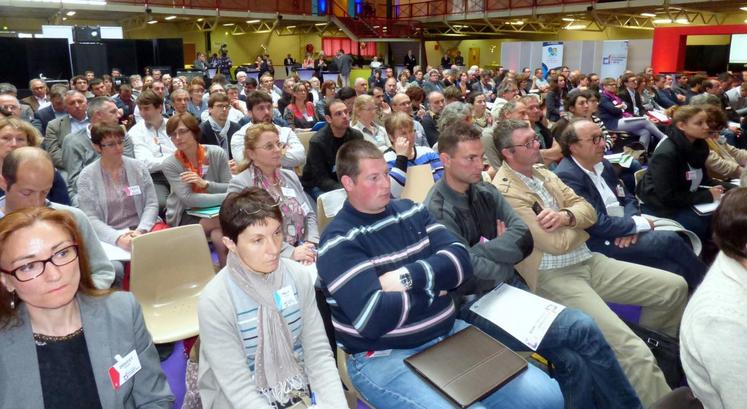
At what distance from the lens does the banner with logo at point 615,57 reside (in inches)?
654

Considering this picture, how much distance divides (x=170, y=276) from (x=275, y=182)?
90cm

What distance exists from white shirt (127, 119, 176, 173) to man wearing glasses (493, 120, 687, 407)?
3.13 m

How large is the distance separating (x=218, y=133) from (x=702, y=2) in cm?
1552

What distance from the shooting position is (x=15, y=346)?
140 centimetres

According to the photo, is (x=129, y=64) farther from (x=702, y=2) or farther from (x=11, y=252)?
(x=702, y=2)

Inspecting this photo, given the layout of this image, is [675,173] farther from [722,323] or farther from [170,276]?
[170,276]

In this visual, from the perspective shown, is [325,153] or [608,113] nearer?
[325,153]

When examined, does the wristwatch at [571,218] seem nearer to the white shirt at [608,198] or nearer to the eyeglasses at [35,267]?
the white shirt at [608,198]

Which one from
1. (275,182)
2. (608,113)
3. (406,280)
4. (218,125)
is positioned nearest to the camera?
(406,280)

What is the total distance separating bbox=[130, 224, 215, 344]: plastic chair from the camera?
2.60 metres

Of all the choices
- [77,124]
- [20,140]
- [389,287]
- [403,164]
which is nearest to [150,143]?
[77,124]

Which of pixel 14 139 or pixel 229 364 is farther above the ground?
pixel 14 139

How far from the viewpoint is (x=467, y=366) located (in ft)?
5.87

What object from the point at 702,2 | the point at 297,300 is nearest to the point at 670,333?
the point at 297,300
